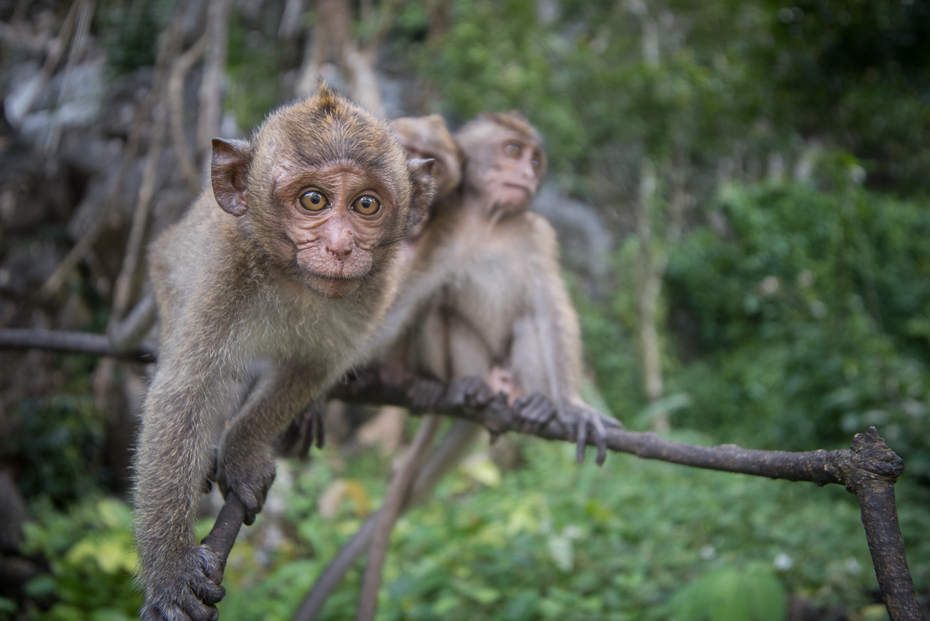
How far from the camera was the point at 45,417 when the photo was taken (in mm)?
7191

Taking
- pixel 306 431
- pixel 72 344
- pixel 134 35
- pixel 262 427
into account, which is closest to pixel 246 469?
pixel 262 427

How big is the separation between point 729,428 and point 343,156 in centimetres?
1210

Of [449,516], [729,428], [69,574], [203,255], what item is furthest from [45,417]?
[729,428]

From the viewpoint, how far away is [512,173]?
12.7 ft

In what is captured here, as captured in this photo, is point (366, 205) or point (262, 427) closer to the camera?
point (366, 205)

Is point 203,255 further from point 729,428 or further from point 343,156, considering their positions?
point 729,428

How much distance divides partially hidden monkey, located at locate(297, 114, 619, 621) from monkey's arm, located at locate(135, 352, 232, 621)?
1539 millimetres

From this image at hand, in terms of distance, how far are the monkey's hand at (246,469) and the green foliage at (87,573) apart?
2.04 m

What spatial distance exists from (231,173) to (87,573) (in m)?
4.18

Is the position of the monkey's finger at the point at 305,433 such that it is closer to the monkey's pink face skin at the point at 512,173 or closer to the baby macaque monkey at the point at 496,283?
the baby macaque monkey at the point at 496,283

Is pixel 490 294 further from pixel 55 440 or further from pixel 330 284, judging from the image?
pixel 55 440

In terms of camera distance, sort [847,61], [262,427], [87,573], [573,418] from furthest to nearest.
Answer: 1. [847,61]
2. [87,573]
3. [573,418]
4. [262,427]

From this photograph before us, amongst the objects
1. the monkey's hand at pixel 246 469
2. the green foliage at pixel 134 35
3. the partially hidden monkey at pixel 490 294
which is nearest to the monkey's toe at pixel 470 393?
the partially hidden monkey at pixel 490 294

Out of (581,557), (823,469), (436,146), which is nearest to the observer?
(823,469)
